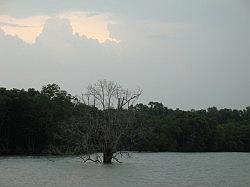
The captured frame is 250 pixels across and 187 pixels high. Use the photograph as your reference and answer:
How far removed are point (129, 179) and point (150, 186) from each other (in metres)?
4.73

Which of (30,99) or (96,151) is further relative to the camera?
(30,99)

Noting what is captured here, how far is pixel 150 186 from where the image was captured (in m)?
32.0

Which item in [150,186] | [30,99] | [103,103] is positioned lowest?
[150,186]

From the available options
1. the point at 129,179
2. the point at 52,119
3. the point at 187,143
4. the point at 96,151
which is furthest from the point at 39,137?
the point at 129,179

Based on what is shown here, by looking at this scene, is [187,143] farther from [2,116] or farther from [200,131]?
[2,116]

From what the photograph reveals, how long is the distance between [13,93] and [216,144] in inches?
2107

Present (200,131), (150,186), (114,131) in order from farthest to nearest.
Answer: (200,131), (114,131), (150,186)

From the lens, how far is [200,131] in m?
115

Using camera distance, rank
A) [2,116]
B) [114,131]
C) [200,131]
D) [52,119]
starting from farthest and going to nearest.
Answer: [200,131]
[52,119]
[2,116]
[114,131]

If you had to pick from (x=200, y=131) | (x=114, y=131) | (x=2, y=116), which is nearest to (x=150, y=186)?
(x=114, y=131)

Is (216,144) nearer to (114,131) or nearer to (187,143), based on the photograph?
(187,143)

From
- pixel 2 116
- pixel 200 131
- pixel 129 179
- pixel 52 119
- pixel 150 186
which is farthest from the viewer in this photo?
pixel 200 131

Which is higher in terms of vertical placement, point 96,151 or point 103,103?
point 103,103

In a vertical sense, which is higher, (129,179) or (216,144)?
(216,144)
